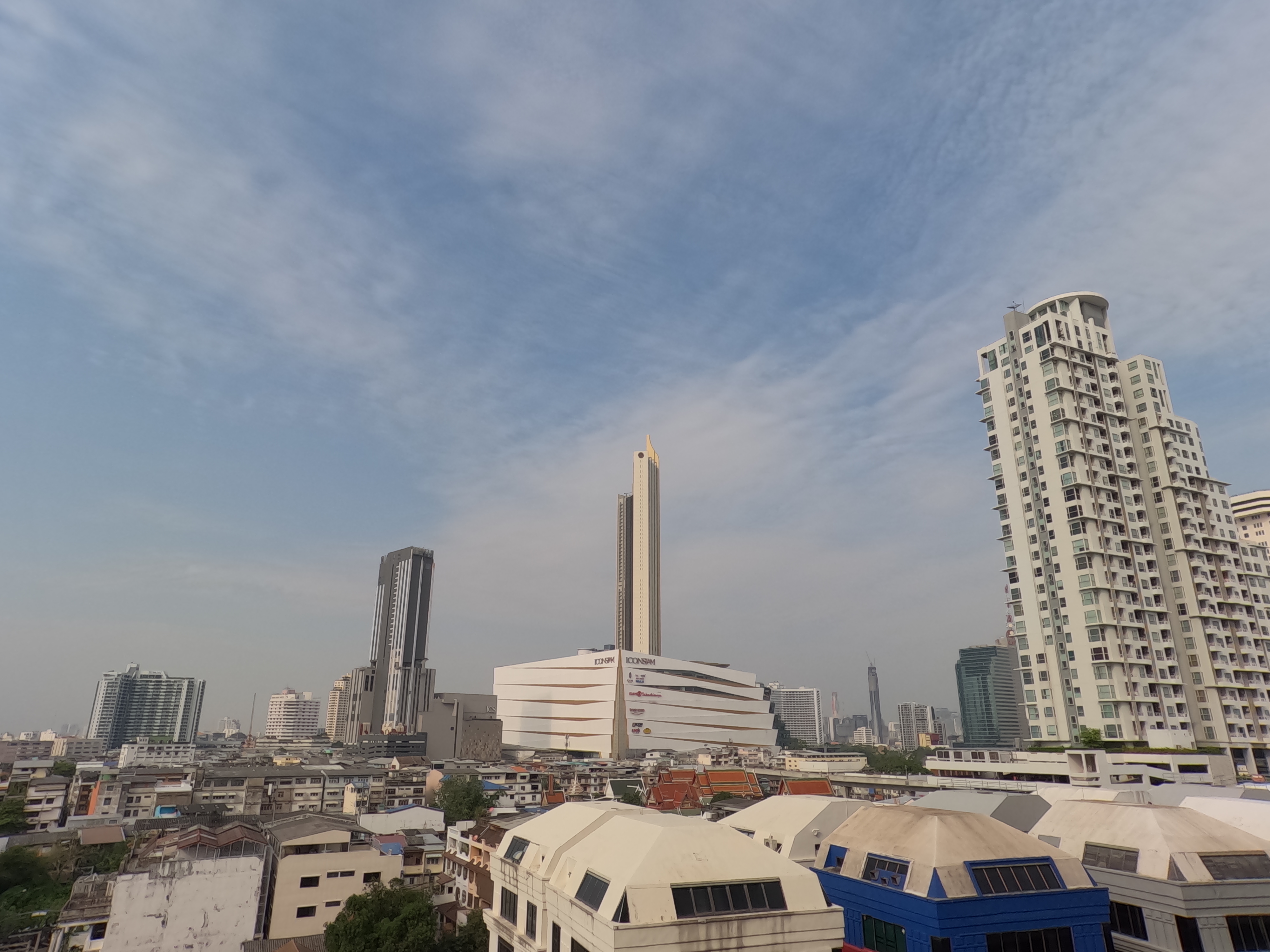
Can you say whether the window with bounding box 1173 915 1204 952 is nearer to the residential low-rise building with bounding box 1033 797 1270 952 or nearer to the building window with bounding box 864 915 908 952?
the residential low-rise building with bounding box 1033 797 1270 952

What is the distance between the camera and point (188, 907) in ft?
163

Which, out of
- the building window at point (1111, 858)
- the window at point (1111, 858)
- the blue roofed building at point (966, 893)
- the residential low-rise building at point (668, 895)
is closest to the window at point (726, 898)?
the residential low-rise building at point (668, 895)

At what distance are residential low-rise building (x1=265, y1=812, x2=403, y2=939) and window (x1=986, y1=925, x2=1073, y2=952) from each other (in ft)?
146

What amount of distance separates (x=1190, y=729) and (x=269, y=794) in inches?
4930

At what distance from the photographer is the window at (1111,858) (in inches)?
1288

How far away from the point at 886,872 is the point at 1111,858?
1153 cm

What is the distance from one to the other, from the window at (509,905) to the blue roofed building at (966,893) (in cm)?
1407

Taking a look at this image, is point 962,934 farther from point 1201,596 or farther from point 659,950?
point 1201,596

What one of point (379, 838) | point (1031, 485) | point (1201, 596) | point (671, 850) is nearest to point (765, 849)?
point (671, 850)

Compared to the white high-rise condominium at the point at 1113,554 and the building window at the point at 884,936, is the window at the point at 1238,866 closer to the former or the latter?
the building window at the point at 884,936

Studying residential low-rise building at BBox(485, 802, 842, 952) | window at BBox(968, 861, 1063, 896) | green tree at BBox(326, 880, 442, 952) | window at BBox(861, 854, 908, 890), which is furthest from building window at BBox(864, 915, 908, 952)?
green tree at BBox(326, 880, 442, 952)

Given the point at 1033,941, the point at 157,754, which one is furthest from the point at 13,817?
the point at 1033,941

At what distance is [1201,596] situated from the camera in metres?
104

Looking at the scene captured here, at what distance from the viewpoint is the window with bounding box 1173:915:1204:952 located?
29781 millimetres
